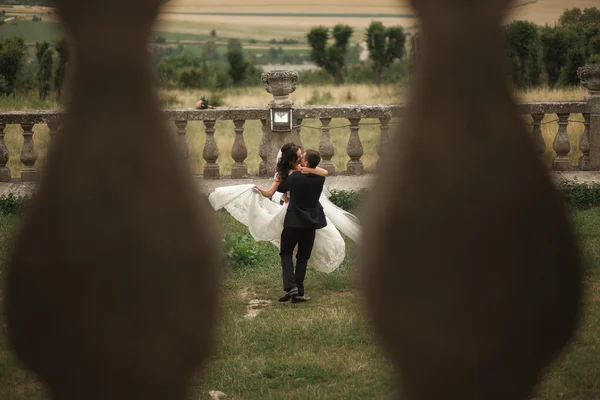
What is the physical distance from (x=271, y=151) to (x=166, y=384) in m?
11.3

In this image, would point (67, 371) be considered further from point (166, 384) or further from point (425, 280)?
point (425, 280)

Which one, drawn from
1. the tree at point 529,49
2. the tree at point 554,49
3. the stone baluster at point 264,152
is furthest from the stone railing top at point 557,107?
the tree at point 554,49

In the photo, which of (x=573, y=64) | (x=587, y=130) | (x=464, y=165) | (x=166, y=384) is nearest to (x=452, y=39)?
(x=464, y=165)

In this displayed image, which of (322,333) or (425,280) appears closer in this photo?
(425,280)

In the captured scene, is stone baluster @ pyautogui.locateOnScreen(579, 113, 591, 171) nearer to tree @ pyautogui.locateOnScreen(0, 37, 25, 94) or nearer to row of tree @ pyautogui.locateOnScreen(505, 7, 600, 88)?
row of tree @ pyautogui.locateOnScreen(505, 7, 600, 88)

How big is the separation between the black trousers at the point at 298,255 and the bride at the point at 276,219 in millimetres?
323

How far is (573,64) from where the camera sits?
21109mm

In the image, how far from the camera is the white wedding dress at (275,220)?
8320 mm

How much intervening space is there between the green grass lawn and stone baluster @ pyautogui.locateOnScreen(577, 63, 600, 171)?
4.15m

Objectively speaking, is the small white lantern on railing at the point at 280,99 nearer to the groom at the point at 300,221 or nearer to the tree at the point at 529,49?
the groom at the point at 300,221

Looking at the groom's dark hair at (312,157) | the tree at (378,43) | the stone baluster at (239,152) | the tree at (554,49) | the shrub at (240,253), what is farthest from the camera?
the tree at (378,43)

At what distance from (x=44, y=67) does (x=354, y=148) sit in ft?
30.3

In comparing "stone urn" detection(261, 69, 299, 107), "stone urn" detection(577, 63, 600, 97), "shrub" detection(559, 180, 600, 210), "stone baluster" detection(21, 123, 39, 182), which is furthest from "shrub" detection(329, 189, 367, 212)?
"stone baluster" detection(21, 123, 39, 182)

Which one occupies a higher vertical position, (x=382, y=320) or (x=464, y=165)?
(x=464, y=165)
